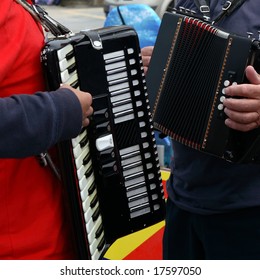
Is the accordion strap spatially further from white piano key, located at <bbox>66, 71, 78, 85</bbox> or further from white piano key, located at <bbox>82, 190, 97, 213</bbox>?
white piano key, located at <bbox>82, 190, 97, 213</bbox>

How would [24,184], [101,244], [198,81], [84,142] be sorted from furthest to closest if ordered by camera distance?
[198,81] → [101,244] → [84,142] → [24,184]

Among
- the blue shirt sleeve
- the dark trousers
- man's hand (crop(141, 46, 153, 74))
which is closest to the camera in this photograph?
the blue shirt sleeve

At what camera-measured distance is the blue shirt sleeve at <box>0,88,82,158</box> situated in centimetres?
140

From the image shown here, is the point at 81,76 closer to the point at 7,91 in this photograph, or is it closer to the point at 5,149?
the point at 7,91

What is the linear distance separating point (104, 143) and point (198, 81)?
1.63 ft

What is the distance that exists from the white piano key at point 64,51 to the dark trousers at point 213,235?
86 centimetres

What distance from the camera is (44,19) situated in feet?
5.23

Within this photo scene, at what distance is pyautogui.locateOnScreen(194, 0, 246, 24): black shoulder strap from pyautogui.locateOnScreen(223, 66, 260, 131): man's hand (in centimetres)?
26

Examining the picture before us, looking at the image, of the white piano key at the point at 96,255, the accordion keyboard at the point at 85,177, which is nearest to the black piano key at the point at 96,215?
the accordion keyboard at the point at 85,177

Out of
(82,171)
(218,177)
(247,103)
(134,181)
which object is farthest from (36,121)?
(218,177)

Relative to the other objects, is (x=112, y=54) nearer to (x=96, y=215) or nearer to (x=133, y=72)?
(x=133, y=72)

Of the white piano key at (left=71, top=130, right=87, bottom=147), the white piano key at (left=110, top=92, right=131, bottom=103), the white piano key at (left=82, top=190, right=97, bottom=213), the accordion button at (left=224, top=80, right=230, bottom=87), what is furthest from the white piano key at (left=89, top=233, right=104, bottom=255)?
the accordion button at (left=224, top=80, right=230, bottom=87)

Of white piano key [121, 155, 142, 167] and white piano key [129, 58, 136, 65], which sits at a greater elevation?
white piano key [129, 58, 136, 65]

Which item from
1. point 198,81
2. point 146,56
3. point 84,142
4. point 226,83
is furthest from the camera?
point 146,56
